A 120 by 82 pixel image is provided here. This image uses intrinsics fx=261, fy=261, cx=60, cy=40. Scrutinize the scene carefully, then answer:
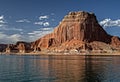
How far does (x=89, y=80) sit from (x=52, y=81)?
9352 mm

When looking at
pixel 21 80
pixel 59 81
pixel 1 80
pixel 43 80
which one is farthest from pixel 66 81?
pixel 1 80

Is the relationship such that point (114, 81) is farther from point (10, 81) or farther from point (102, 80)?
point (10, 81)

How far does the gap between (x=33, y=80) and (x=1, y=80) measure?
26.1 feet

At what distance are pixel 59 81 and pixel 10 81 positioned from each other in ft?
38.4

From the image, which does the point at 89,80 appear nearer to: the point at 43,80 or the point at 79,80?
the point at 79,80

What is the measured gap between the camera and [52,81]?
62094 mm

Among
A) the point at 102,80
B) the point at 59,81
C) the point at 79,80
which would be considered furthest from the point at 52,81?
the point at 102,80

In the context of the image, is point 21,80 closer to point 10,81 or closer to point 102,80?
point 10,81

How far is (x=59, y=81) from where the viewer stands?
61.9m

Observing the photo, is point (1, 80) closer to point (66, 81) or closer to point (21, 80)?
point (21, 80)

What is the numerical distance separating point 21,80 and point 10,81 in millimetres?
2724

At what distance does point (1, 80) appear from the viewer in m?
64.3

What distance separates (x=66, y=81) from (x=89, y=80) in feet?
21.1

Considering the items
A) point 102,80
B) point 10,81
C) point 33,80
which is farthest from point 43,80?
point 102,80
